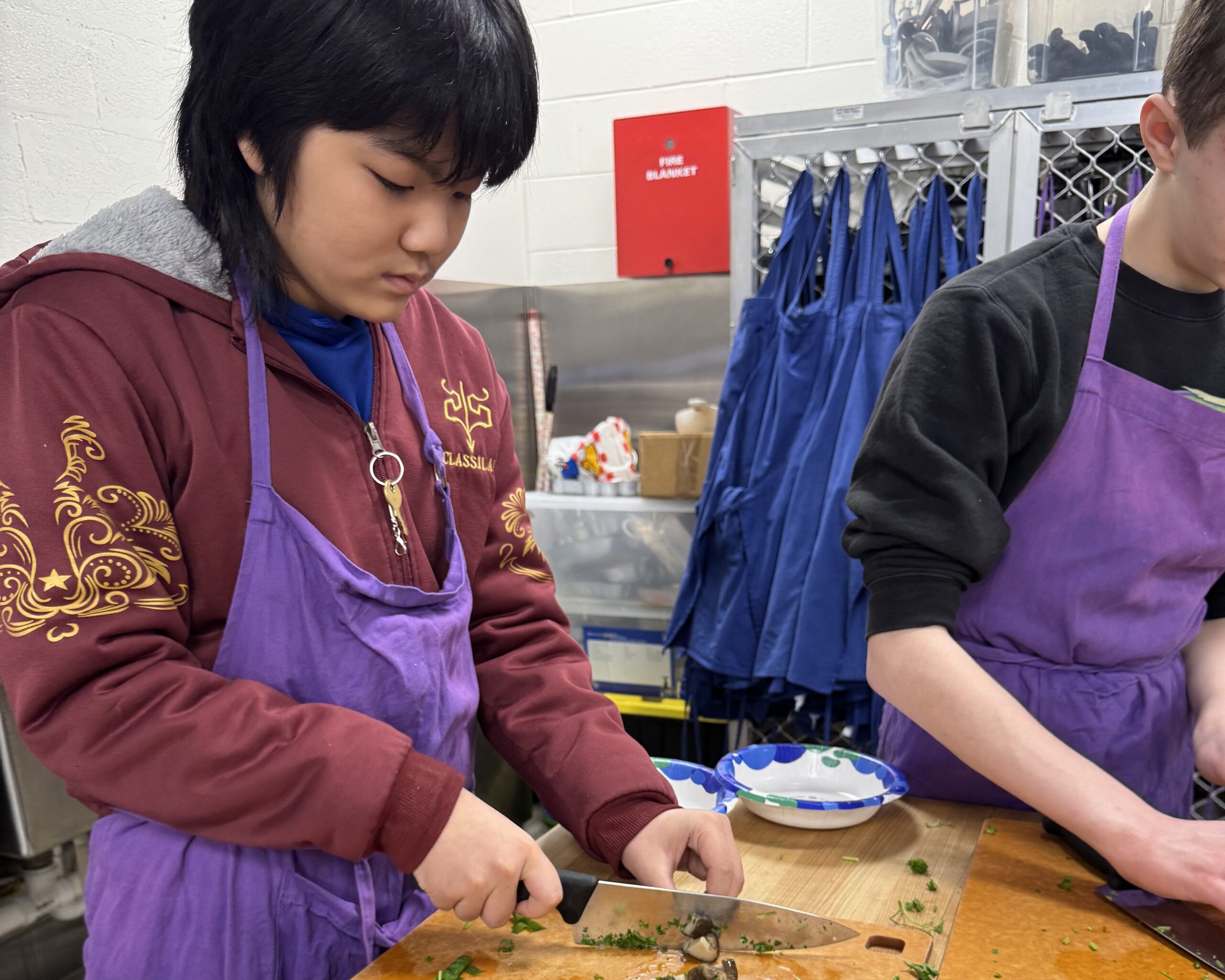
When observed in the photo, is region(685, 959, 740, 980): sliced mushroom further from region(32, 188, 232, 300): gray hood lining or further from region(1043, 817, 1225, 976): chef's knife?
region(32, 188, 232, 300): gray hood lining

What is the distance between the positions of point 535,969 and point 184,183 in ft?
2.47

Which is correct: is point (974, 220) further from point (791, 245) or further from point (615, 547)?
point (615, 547)

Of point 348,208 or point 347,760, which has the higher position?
point 348,208

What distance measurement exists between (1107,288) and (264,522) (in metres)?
0.86

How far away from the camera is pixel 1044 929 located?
2.91 ft

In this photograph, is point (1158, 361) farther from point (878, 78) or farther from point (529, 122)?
point (878, 78)

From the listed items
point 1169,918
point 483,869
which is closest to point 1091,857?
point 1169,918

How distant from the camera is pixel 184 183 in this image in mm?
865

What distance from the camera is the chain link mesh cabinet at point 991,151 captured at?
6.64 feet

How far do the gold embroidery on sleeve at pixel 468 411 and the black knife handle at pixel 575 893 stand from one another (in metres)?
0.43

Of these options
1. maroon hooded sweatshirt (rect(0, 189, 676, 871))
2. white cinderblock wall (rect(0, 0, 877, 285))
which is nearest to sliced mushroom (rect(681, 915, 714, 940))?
maroon hooded sweatshirt (rect(0, 189, 676, 871))

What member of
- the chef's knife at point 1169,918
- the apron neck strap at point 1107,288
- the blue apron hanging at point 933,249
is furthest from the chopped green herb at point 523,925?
the blue apron hanging at point 933,249

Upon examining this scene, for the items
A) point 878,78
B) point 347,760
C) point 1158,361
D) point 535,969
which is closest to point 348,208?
point 347,760

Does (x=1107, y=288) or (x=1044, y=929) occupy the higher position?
(x=1107, y=288)
